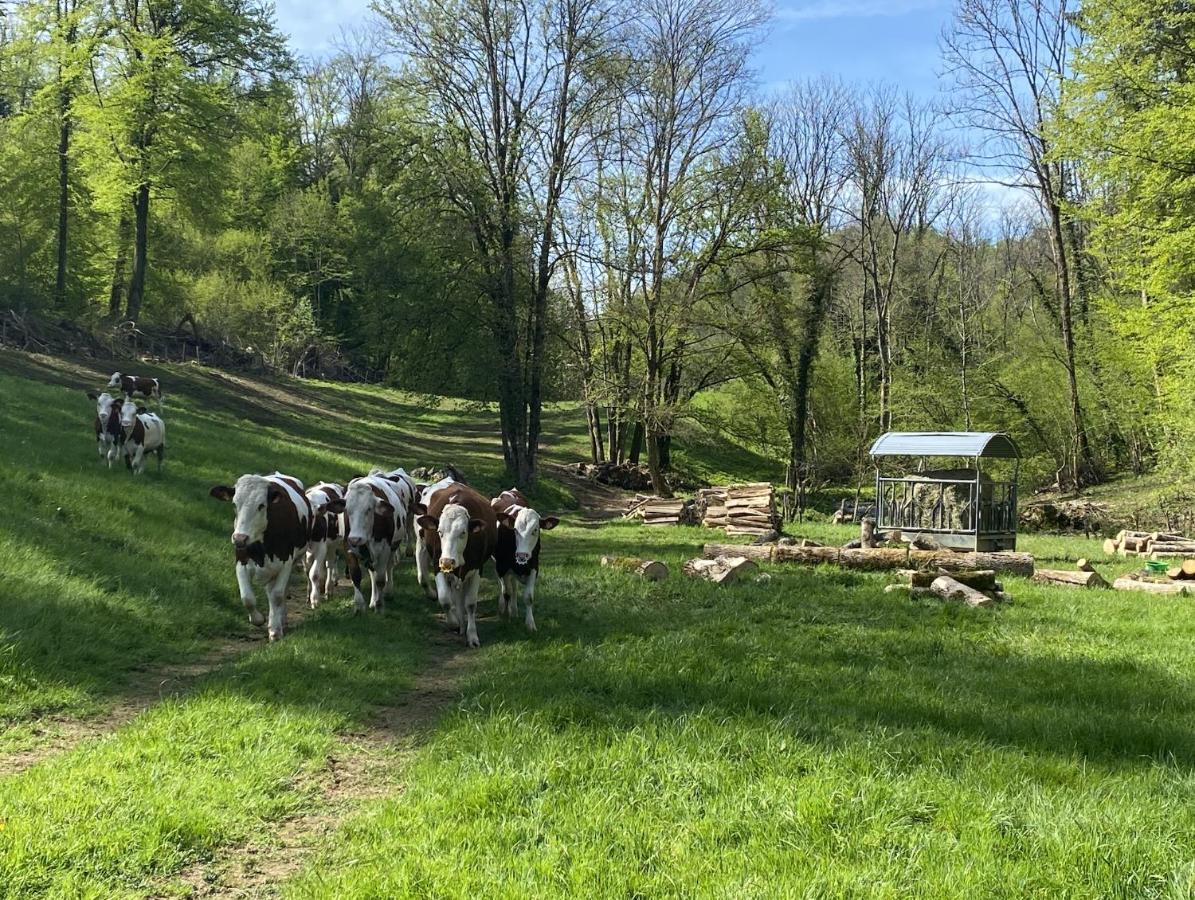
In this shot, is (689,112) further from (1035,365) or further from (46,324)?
(46,324)

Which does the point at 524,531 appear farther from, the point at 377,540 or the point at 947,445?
the point at 947,445

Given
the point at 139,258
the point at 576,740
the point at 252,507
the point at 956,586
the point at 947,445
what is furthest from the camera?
the point at 139,258

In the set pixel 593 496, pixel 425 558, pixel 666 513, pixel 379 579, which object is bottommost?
pixel 593 496

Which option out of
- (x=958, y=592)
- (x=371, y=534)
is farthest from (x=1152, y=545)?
(x=371, y=534)

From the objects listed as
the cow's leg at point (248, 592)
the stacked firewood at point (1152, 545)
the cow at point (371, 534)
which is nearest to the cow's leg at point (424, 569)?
the cow at point (371, 534)

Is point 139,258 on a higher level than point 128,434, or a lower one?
higher

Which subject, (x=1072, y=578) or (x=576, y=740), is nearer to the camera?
(x=576, y=740)

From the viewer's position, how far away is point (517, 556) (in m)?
11.0

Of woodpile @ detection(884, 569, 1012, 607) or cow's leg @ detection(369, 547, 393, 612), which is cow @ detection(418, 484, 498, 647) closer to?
cow's leg @ detection(369, 547, 393, 612)

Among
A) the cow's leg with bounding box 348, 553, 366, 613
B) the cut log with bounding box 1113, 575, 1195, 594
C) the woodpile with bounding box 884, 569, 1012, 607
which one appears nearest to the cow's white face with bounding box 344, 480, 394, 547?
the cow's leg with bounding box 348, 553, 366, 613

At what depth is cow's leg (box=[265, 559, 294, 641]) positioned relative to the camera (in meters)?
10.2

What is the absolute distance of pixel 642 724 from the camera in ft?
21.6

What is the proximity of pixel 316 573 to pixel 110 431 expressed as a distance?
7.46 m

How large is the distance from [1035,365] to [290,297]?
38.0 meters
